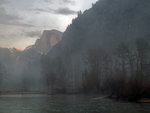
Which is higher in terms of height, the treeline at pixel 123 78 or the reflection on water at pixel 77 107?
the treeline at pixel 123 78

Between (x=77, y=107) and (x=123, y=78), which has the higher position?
(x=123, y=78)

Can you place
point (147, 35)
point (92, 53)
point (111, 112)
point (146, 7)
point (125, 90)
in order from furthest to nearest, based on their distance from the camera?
point (146, 7) < point (147, 35) < point (92, 53) < point (125, 90) < point (111, 112)

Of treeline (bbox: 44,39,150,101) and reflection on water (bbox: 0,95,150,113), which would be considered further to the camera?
treeline (bbox: 44,39,150,101)

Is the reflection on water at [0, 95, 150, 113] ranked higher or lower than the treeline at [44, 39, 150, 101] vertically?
lower

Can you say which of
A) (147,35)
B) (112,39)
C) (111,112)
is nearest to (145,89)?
(111,112)

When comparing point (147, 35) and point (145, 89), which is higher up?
point (147, 35)

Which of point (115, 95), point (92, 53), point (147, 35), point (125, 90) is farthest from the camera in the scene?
point (147, 35)

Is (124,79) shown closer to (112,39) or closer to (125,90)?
(125,90)

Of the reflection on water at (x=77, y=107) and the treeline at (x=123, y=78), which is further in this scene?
the treeline at (x=123, y=78)

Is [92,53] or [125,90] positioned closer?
[125,90]

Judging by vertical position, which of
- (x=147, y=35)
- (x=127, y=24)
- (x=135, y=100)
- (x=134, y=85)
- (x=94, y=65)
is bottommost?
(x=135, y=100)

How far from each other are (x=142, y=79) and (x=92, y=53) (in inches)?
2040

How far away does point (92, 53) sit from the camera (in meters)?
101

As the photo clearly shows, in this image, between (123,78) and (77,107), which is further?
(123,78)
